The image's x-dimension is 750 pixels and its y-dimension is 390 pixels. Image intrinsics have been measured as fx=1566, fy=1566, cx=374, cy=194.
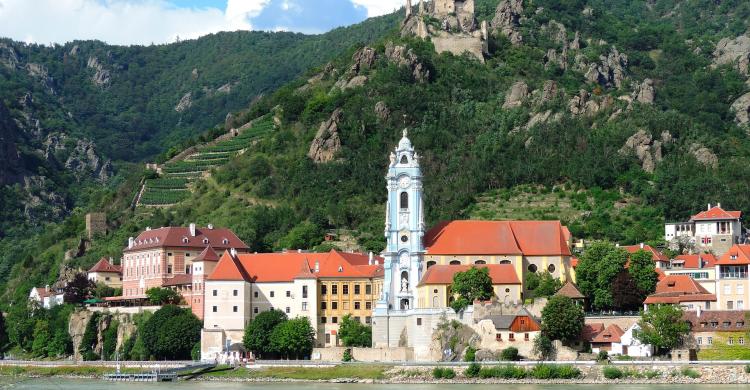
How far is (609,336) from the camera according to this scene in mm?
94062

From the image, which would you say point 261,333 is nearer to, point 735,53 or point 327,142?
point 327,142

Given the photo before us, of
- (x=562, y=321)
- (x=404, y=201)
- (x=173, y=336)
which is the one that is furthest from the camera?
(x=173, y=336)

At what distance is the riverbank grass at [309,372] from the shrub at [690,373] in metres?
17.6

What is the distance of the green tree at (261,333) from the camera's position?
102750mm

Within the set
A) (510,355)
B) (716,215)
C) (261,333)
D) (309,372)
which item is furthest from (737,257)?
(261,333)

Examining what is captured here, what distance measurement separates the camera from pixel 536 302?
97812 mm

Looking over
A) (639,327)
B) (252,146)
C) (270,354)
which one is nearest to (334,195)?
(252,146)

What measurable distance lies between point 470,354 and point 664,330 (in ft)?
38.1

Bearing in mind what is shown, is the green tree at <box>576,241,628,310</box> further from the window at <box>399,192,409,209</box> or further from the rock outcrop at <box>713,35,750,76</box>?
the rock outcrop at <box>713,35,750,76</box>

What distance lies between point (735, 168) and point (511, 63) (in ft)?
127

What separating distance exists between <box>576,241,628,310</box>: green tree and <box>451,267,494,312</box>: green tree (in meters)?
7.25

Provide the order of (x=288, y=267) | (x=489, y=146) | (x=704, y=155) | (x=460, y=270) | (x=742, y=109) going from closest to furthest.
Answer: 1. (x=460, y=270)
2. (x=288, y=267)
3. (x=704, y=155)
4. (x=489, y=146)
5. (x=742, y=109)

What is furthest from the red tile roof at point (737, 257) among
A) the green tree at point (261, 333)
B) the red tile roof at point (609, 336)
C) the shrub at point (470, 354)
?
the green tree at point (261, 333)

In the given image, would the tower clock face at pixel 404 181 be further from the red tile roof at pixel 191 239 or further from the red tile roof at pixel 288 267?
the red tile roof at pixel 191 239
